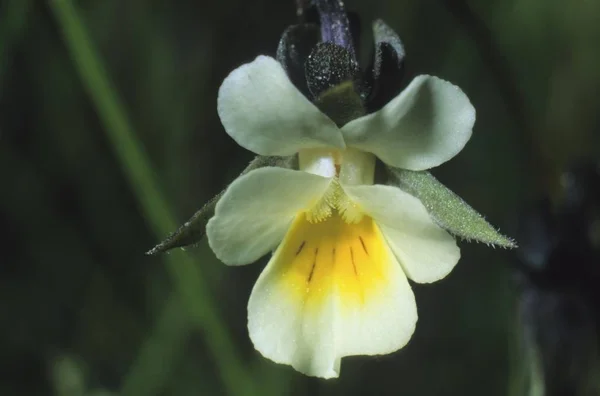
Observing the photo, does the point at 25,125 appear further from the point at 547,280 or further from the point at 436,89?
the point at 436,89

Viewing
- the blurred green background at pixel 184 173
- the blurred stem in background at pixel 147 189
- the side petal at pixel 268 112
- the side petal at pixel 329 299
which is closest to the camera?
the side petal at pixel 268 112

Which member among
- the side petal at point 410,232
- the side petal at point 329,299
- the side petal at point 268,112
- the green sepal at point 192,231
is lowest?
the side petal at point 329,299

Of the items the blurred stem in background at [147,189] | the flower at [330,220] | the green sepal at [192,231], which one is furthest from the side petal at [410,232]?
the blurred stem in background at [147,189]

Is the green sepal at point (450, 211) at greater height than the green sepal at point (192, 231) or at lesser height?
lesser

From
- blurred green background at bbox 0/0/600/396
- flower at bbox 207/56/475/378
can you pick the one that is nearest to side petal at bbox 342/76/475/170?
flower at bbox 207/56/475/378

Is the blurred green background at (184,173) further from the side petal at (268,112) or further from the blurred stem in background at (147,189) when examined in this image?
the side petal at (268,112)

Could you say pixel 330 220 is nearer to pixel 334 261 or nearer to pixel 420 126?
pixel 334 261

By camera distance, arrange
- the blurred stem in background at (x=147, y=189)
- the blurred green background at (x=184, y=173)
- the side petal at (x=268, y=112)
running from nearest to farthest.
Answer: the side petal at (x=268, y=112) < the blurred stem in background at (x=147, y=189) < the blurred green background at (x=184, y=173)

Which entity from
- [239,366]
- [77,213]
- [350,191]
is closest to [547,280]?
[239,366]
